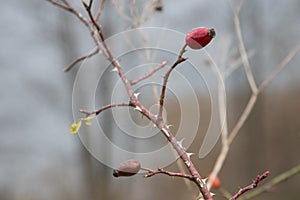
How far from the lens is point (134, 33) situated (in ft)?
4.29

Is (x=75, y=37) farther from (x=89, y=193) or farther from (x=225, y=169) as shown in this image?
(x=225, y=169)

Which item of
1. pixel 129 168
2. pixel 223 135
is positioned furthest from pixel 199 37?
pixel 223 135

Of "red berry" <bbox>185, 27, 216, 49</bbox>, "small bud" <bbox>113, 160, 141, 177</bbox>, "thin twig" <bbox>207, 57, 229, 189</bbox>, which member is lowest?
"thin twig" <bbox>207, 57, 229, 189</bbox>

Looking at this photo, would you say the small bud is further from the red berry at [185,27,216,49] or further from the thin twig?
the thin twig

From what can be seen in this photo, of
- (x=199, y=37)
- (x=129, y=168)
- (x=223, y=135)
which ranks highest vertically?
(x=199, y=37)

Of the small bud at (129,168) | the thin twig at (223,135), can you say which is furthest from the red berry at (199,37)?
the thin twig at (223,135)

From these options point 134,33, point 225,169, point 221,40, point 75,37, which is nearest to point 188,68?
point 134,33

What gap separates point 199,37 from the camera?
21.9 inches

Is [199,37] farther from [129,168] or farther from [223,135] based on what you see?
[223,135]

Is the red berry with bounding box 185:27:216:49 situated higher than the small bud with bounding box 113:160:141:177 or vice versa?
the red berry with bounding box 185:27:216:49

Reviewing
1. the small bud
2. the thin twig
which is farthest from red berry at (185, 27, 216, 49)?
the thin twig

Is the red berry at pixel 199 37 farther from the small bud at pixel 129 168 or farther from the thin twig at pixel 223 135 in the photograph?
the thin twig at pixel 223 135

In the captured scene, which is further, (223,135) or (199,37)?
(223,135)

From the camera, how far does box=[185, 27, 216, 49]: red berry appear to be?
556 millimetres
